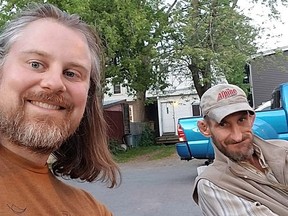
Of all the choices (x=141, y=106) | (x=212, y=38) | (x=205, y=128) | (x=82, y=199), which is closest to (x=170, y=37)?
(x=212, y=38)

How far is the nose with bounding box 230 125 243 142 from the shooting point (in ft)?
8.68

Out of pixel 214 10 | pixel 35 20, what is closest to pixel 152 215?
pixel 35 20

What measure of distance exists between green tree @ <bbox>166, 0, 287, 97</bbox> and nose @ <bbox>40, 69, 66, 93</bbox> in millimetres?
15951

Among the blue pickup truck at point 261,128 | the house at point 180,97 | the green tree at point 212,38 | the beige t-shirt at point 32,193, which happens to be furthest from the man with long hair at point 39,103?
the house at point 180,97

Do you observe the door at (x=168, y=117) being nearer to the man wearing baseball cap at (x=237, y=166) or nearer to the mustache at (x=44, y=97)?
the man wearing baseball cap at (x=237, y=166)

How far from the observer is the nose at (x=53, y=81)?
1584 millimetres

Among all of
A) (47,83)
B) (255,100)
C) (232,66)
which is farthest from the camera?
(255,100)

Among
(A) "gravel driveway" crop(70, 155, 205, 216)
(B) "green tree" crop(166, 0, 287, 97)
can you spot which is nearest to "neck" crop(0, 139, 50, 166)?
(A) "gravel driveway" crop(70, 155, 205, 216)

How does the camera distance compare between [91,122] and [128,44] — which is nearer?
[91,122]

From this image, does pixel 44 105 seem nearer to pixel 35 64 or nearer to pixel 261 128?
pixel 35 64

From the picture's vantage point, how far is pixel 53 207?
1.64m

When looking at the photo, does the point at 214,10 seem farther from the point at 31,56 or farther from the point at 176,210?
the point at 31,56

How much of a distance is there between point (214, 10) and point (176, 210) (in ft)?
42.4

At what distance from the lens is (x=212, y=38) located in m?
18.0
